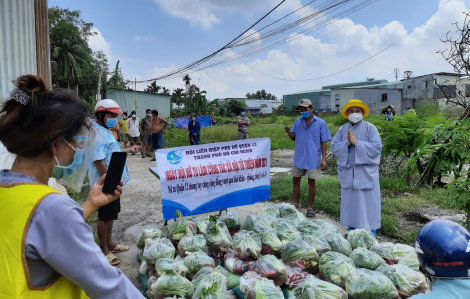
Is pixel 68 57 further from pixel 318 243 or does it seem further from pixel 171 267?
pixel 318 243

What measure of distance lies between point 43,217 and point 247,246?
2.47 meters

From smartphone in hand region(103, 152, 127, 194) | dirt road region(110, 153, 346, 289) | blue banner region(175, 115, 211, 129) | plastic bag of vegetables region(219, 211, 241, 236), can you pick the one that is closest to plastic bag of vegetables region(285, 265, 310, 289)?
plastic bag of vegetables region(219, 211, 241, 236)

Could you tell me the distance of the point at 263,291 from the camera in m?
2.51

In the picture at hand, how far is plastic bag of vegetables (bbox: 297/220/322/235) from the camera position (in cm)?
368

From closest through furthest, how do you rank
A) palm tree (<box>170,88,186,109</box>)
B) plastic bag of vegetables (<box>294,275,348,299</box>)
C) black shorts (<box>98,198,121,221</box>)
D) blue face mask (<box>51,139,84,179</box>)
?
blue face mask (<box>51,139,84,179</box>) → plastic bag of vegetables (<box>294,275,348,299</box>) → black shorts (<box>98,198,121,221</box>) → palm tree (<box>170,88,186,109</box>)

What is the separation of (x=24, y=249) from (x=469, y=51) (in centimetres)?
542

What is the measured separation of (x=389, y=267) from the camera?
9.30 feet

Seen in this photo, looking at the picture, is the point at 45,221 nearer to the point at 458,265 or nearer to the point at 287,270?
the point at 458,265

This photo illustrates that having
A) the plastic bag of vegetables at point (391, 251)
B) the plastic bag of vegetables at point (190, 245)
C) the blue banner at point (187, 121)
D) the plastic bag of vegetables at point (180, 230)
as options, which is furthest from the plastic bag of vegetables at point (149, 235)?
the blue banner at point (187, 121)

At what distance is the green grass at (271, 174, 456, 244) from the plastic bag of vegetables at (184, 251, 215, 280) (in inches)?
112

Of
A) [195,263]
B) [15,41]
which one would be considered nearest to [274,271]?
[195,263]

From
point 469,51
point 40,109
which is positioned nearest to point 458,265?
point 40,109

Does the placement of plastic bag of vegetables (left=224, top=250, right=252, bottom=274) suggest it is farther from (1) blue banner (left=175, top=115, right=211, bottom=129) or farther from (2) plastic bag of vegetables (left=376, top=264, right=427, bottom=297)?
(1) blue banner (left=175, top=115, right=211, bottom=129)

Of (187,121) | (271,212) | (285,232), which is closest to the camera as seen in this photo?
(285,232)
